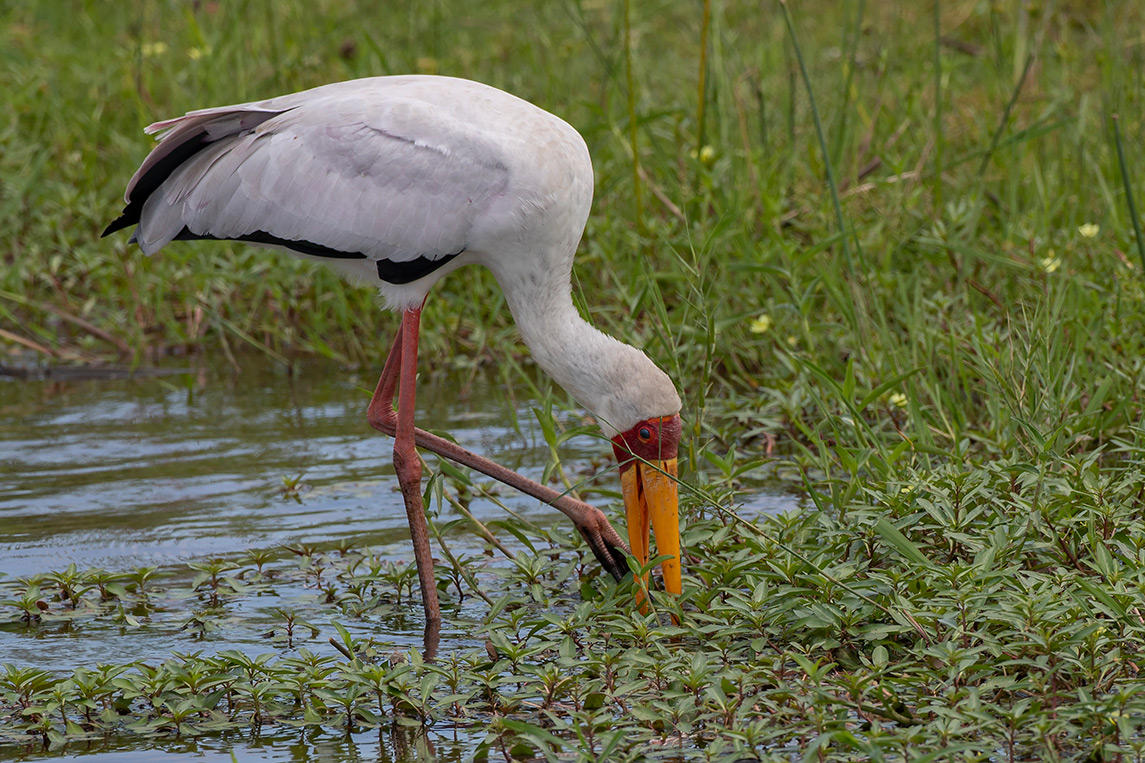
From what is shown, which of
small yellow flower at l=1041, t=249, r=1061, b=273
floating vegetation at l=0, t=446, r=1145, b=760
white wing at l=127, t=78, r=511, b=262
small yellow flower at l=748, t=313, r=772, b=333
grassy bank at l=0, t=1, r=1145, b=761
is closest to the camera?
floating vegetation at l=0, t=446, r=1145, b=760

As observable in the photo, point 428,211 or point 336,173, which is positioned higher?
point 336,173

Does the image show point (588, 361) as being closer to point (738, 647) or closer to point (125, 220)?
point (738, 647)

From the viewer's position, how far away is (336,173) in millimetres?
4125

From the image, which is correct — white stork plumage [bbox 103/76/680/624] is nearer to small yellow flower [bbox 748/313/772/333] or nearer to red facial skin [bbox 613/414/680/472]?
red facial skin [bbox 613/414/680/472]

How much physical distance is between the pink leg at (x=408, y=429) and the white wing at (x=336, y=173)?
28cm

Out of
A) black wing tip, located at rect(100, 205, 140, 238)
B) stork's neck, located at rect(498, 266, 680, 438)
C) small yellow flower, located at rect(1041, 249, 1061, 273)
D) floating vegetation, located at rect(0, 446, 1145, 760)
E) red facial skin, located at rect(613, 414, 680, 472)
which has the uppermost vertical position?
black wing tip, located at rect(100, 205, 140, 238)

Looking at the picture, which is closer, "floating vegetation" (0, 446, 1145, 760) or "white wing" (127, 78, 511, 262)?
"floating vegetation" (0, 446, 1145, 760)

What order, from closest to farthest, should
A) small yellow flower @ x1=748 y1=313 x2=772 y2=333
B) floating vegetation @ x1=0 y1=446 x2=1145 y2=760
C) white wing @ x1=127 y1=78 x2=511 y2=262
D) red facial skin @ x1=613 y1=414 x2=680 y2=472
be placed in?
floating vegetation @ x1=0 y1=446 x2=1145 y2=760 < red facial skin @ x1=613 y1=414 x2=680 y2=472 < white wing @ x1=127 y1=78 x2=511 y2=262 < small yellow flower @ x1=748 y1=313 x2=772 y2=333

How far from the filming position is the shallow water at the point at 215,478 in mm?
3621

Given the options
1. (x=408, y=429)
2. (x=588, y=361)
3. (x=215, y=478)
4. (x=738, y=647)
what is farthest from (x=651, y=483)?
(x=215, y=478)

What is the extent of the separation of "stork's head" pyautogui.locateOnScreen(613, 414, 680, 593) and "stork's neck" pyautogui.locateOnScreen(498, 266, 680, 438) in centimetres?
4

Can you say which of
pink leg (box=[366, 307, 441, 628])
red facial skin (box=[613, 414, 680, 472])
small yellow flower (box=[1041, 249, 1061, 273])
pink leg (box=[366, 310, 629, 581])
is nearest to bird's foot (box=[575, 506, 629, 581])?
pink leg (box=[366, 310, 629, 581])

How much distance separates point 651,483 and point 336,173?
1336 millimetres

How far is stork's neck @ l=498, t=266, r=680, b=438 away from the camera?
12.3 ft
